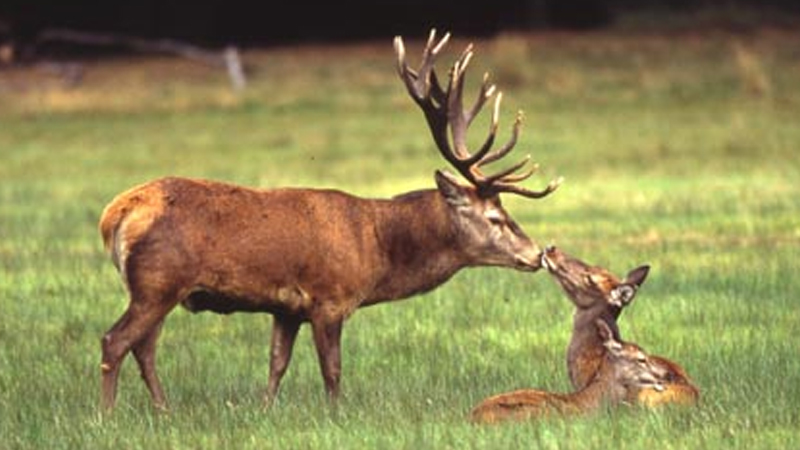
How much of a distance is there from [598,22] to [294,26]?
5.52 m

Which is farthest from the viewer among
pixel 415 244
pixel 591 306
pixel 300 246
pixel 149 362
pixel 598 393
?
pixel 415 244

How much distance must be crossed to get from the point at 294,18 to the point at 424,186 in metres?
21.3

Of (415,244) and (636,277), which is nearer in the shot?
(636,277)

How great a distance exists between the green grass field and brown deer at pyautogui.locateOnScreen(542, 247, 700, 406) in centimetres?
31

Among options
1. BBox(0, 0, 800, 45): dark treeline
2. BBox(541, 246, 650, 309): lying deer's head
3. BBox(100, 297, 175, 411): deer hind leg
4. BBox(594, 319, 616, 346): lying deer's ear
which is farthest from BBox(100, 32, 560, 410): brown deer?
BBox(0, 0, 800, 45): dark treeline

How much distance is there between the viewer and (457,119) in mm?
12953

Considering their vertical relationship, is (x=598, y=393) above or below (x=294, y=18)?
below

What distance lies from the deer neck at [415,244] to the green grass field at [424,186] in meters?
0.47

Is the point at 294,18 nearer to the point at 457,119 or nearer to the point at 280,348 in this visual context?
the point at 457,119

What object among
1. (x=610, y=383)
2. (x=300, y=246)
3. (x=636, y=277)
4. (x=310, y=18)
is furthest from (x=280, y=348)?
(x=310, y=18)

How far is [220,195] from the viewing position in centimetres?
1198

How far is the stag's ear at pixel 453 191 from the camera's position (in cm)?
1256

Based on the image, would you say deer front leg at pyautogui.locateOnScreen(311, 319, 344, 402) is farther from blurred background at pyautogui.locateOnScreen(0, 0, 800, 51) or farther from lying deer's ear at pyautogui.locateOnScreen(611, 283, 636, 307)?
blurred background at pyautogui.locateOnScreen(0, 0, 800, 51)

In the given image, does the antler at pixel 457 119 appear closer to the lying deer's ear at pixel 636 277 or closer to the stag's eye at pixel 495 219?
the stag's eye at pixel 495 219
